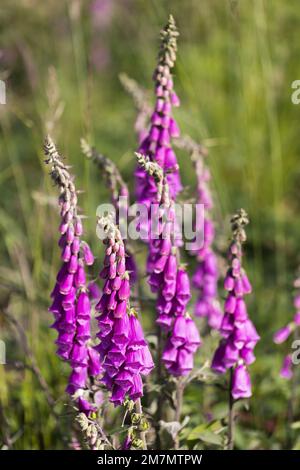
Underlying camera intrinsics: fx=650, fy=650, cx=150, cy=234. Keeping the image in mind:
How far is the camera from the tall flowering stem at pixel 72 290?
7.27ft

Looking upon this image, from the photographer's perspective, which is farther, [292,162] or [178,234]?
[292,162]

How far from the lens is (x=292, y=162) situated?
5.72 metres

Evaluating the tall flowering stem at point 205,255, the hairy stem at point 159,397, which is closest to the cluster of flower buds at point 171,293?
the hairy stem at point 159,397

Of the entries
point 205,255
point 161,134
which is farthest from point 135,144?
point 161,134

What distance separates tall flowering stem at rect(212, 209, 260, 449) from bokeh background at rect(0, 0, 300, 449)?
12.0 inches

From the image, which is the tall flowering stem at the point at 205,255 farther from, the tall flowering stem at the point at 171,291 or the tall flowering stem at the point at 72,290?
the tall flowering stem at the point at 72,290

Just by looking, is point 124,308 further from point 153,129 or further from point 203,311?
point 203,311

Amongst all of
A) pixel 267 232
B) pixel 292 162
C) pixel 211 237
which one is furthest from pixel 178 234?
pixel 292 162

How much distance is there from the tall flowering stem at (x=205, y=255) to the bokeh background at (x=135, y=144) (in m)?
0.28

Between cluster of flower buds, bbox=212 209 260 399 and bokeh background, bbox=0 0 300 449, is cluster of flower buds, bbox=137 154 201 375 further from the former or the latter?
bokeh background, bbox=0 0 300 449

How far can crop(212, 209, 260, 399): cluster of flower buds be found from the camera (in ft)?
8.38

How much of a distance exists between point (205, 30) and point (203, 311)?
361 centimetres

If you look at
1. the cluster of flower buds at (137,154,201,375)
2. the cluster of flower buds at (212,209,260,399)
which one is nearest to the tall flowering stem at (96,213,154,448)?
the cluster of flower buds at (137,154,201,375)
